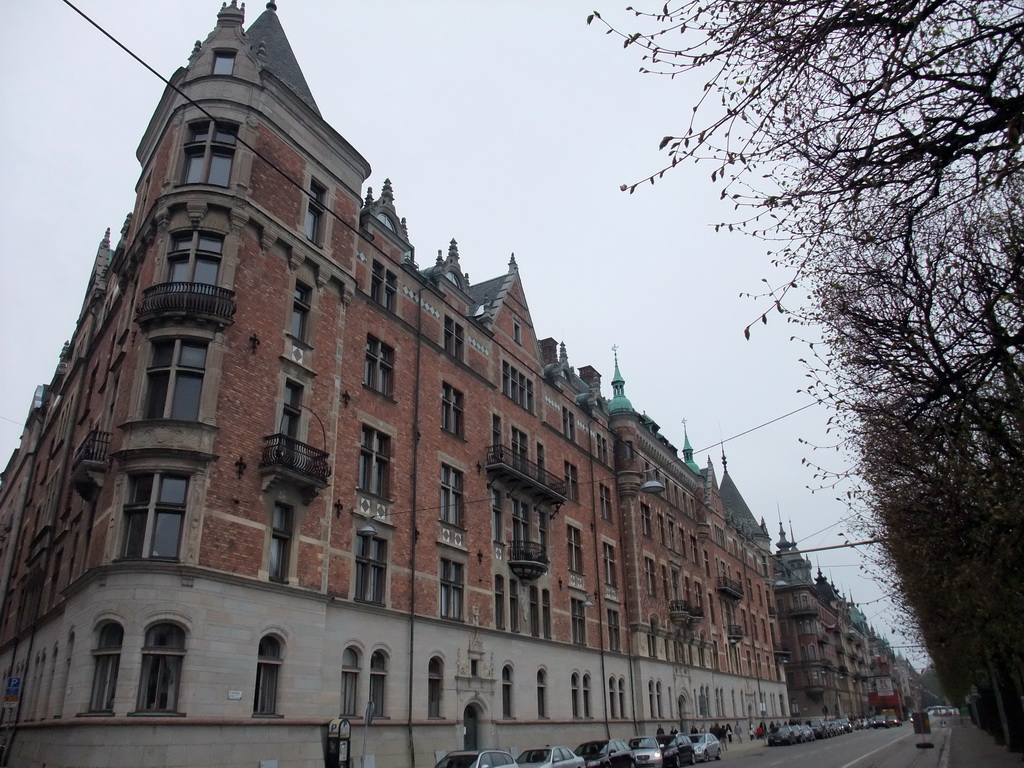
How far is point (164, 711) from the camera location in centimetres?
1831

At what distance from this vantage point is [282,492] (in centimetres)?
2286

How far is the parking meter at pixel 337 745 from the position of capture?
2106cm

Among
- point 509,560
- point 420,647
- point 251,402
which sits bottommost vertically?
point 420,647

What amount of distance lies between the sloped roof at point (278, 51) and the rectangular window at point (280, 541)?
46.3ft

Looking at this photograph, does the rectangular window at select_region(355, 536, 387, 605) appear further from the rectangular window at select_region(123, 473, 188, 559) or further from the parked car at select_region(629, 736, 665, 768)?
the parked car at select_region(629, 736, 665, 768)

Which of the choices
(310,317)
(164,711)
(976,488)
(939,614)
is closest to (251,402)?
(310,317)

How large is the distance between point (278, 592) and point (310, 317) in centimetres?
903

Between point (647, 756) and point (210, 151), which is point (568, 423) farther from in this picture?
point (210, 151)

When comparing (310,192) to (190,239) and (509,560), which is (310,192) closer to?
(190,239)

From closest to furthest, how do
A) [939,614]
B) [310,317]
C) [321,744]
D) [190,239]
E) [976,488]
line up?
[976,488] < [321,744] < [190,239] < [310,317] < [939,614]

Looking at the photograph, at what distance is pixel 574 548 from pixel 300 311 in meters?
21.0

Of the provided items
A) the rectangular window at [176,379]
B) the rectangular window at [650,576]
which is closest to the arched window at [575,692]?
the rectangular window at [650,576]

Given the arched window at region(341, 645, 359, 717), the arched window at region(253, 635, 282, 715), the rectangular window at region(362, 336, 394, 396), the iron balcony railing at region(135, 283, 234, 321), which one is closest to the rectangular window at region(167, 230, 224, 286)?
the iron balcony railing at region(135, 283, 234, 321)

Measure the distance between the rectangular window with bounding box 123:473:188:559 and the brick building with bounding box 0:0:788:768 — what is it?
58 millimetres
